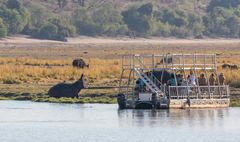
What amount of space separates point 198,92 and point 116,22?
8109cm

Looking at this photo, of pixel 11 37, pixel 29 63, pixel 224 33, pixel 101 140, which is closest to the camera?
pixel 101 140

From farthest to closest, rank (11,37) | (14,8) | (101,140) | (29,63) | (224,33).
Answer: (224,33) → (14,8) → (11,37) → (29,63) → (101,140)

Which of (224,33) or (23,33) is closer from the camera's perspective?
(23,33)

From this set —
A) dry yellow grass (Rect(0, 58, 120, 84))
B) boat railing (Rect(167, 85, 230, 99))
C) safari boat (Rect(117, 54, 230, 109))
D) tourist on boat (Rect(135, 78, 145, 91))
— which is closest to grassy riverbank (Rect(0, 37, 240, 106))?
dry yellow grass (Rect(0, 58, 120, 84))

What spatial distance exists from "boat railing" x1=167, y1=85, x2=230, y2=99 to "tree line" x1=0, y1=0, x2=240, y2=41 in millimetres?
63794

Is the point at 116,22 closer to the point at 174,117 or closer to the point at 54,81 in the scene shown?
the point at 54,81

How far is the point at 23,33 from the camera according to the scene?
10706 centimetres

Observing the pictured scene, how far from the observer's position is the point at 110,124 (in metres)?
32.2

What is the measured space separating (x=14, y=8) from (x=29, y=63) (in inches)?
1996

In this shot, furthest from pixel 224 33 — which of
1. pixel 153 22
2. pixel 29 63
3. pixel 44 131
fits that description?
pixel 44 131

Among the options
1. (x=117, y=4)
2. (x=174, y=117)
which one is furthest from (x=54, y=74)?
(x=117, y=4)

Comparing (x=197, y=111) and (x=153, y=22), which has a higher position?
(x=153, y=22)

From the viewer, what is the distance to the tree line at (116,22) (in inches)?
4190

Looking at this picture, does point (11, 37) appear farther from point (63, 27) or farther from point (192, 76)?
point (192, 76)
